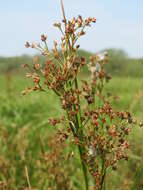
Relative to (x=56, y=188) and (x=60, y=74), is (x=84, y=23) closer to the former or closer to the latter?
(x=60, y=74)

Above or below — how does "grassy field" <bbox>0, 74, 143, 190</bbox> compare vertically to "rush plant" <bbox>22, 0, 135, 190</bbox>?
below

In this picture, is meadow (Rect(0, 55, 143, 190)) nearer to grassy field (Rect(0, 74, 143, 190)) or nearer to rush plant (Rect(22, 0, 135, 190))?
grassy field (Rect(0, 74, 143, 190))

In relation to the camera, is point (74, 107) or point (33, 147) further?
point (33, 147)

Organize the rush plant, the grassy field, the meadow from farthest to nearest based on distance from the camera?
the grassy field < the meadow < the rush plant

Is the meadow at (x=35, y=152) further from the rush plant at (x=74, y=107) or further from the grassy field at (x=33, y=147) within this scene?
the rush plant at (x=74, y=107)

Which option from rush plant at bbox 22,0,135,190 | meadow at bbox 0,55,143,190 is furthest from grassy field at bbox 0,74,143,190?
rush plant at bbox 22,0,135,190

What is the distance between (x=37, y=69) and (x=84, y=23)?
0.83ft

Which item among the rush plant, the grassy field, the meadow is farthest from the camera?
the grassy field

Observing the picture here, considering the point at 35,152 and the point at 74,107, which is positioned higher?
the point at 74,107

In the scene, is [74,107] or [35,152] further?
[35,152]

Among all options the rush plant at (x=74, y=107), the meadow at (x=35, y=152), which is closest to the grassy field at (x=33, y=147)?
the meadow at (x=35, y=152)

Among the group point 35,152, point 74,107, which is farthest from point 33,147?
point 74,107

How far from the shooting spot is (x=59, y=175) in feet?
7.77

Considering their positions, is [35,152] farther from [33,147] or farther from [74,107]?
[74,107]
